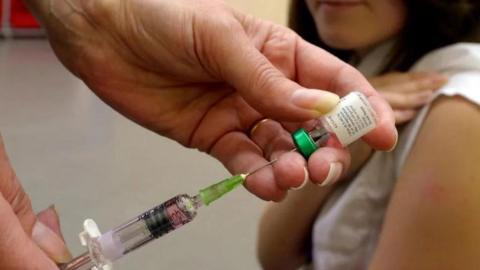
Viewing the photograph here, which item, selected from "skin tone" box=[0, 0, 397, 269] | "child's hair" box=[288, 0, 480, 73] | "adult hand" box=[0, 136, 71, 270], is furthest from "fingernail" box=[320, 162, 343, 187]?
"child's hair" box=[288, 0, 480, 73]

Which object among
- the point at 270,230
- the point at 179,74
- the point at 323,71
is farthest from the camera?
the point at 270,230

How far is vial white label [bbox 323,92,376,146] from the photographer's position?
2.19 ft

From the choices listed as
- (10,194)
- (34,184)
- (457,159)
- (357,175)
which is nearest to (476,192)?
(457,159)

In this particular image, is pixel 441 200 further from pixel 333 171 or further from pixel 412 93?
pixel 333 171

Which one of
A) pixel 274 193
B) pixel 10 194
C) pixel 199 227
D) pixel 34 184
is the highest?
pixel 10 194

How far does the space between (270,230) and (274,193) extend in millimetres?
571

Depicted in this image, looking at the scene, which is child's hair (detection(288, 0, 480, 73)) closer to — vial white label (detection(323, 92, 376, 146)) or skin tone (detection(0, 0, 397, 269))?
skin tone (detection(0, 0, 397, 269))

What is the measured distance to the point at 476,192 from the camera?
948mm

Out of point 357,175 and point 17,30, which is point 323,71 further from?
point 17,30

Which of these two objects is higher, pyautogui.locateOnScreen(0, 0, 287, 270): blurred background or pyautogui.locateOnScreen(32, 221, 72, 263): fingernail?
pyautogui.locateOnScreen(32, 221, 72, 263): fingernail

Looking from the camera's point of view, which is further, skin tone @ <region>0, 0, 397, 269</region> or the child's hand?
the child's hand

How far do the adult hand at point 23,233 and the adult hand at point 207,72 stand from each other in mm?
220

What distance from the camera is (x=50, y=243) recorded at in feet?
2.45

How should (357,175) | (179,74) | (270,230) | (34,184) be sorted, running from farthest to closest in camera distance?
1. (34,184)
2. (270,230)
3. (357,175)
4. (179,74)
